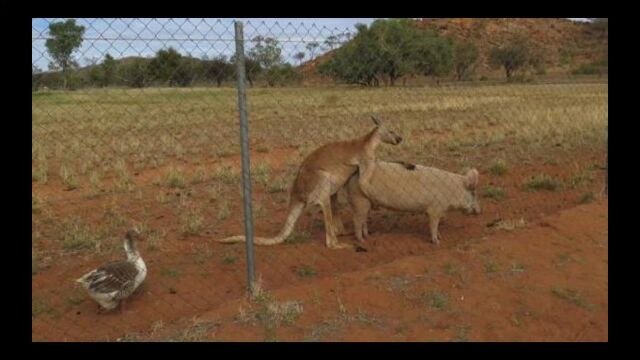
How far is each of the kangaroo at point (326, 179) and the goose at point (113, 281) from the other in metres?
1.73

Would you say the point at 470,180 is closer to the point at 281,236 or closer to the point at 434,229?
the point at 434,229

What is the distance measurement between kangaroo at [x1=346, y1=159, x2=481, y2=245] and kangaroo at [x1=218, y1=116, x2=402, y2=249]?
0.19m

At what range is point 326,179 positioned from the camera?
738 cm

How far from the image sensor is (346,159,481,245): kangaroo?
7570mm

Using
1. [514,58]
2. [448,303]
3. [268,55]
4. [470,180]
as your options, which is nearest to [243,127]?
[268,55]

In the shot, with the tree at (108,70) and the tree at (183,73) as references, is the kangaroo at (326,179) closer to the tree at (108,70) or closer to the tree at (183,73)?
the tree at (183,73)

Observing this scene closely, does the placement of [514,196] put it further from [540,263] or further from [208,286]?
[208,286]

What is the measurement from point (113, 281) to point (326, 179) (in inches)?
114

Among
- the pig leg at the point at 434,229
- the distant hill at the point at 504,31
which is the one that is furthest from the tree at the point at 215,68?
the distant hill at the point at 504,31

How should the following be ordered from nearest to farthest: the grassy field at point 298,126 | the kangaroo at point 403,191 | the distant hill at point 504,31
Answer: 1. the kangaroo at point 403,191
2. the grassy field at point 298,126
3. the distant hill at point 504,31

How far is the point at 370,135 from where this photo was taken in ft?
25.2

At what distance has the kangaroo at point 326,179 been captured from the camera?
737cm

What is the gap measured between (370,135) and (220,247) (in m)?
2.41
